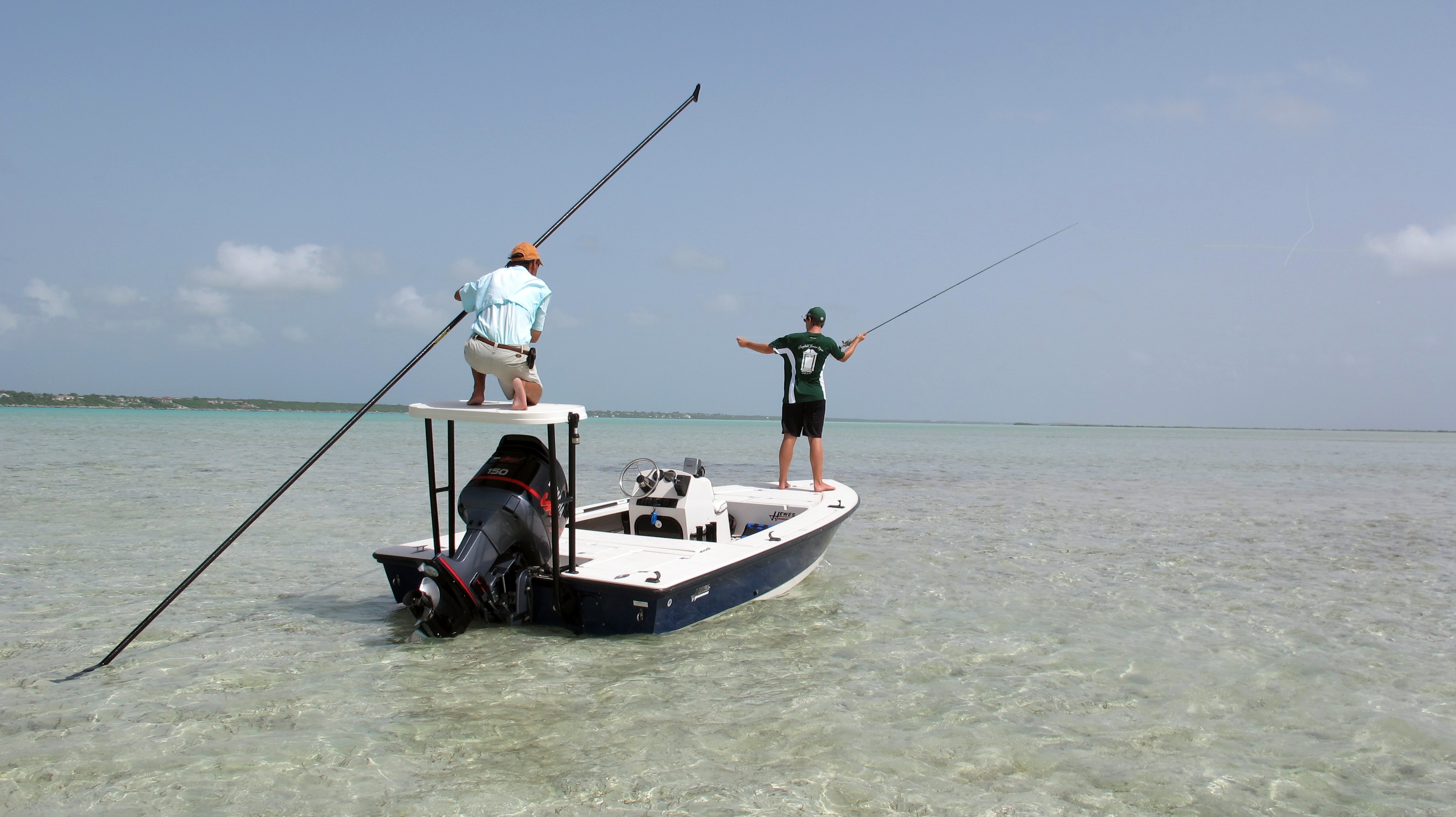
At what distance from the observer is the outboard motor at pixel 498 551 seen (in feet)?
16.1

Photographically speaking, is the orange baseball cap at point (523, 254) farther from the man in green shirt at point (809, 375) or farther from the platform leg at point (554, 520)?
the man in green shirt at point (809, 375)

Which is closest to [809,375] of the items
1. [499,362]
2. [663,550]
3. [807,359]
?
[807,359]

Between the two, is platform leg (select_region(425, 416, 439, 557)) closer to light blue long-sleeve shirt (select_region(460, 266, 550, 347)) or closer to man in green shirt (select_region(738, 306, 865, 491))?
light blue long-sleeve shirt (select_region(460, 266, 550, 347))

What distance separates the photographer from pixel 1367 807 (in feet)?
11.2

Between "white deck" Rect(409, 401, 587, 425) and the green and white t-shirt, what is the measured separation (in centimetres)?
380

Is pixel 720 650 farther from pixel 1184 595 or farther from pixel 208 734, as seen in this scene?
pixel 1184 595

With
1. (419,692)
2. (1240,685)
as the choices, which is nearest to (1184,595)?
(1240,685)

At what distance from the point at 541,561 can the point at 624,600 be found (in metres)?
0.58

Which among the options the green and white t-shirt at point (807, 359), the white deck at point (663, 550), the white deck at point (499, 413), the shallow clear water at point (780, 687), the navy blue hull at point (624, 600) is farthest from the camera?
the green and white t-shirt at point (807, 359)

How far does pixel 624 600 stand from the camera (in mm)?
5102

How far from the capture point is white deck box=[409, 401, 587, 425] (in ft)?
15.5

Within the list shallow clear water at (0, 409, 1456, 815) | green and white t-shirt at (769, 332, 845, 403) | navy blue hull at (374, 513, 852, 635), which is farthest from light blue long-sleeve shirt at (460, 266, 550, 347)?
green and white t-shirt at (769, 332, 845, 403)

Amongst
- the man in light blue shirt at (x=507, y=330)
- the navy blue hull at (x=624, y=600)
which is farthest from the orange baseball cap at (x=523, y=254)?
the navy blue hull at (x=624, y=600)

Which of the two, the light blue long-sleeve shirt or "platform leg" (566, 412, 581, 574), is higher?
the light blue long-sleeve shirt
